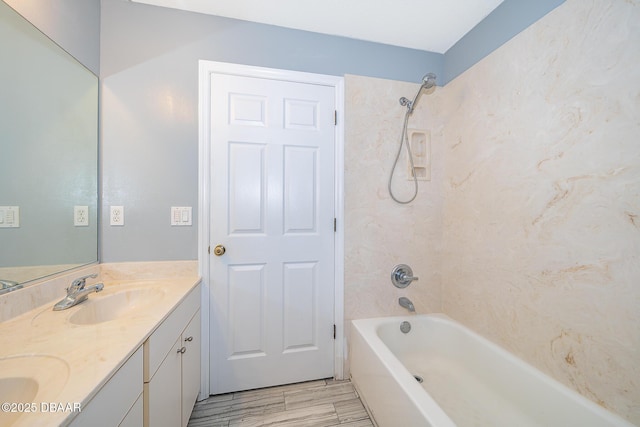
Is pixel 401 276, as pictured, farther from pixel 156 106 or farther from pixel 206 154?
pixel 156 106

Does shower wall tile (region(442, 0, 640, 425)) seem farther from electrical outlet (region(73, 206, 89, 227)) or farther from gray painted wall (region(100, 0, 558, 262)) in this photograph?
electrical outlet (region(73, 206, 89, 227))

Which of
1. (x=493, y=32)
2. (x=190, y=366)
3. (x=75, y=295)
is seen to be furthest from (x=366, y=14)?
(x=190, y=366)

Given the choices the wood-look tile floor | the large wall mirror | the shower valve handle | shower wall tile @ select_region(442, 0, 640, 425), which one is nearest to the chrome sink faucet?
the large wall mirror

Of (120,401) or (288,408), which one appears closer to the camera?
(120,401)

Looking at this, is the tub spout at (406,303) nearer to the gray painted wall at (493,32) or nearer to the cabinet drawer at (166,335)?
the cabinet drawer at (166,335)

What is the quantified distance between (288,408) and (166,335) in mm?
894

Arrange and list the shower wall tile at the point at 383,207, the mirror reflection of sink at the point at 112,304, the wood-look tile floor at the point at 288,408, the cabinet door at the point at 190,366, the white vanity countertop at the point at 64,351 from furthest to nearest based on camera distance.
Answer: the shower wall tile at the point at 383,207 → the wood-look tile floor at the point at 288,408 → the cabinet door at the point at 190,366 → the mirror reflection of sink at the point at 112,304 → the white vanity countertop at the point at 64,351

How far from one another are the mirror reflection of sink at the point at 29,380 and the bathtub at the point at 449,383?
1119mm

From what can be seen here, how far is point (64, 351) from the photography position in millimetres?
679

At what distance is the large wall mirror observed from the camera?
93cm

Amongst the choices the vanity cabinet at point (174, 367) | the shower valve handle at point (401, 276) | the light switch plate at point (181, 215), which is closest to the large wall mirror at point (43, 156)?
the light switch plate at point (181, 215)

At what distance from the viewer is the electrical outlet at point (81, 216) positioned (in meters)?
1.23

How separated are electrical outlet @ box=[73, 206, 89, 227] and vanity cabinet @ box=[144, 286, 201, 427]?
702 mm

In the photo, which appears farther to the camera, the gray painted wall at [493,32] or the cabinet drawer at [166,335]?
the gray painted wall at [493,32]
